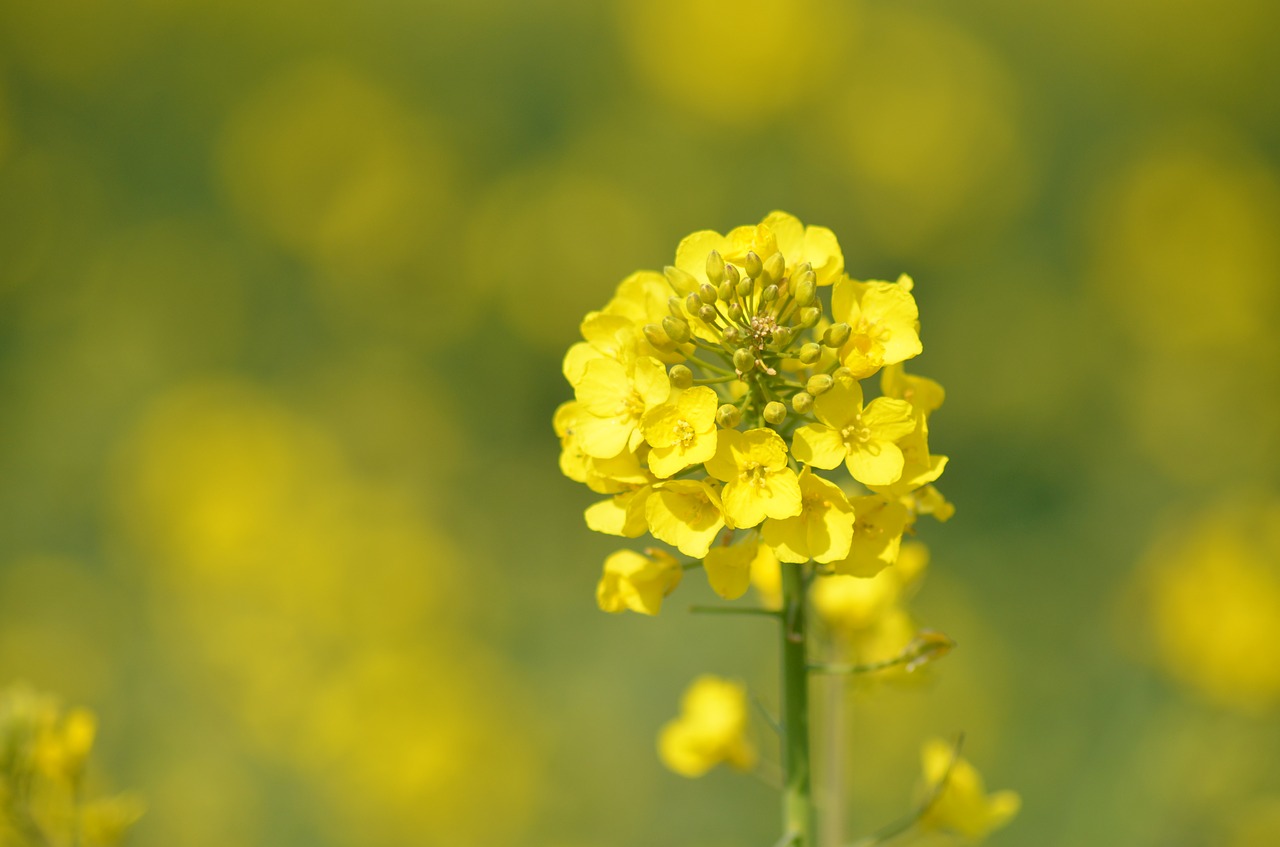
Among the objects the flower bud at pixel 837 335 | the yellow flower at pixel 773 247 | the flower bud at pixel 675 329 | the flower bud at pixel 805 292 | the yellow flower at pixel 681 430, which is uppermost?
the yellow flower at pixel 773 247

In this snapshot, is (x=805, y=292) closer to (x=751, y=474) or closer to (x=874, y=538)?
(x=751, y=474)

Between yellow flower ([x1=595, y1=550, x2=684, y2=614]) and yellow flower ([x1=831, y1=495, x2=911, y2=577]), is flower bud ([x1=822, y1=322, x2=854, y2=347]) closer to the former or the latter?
yellow flower ([x1=831, y1=495, x2=911, y2=577])

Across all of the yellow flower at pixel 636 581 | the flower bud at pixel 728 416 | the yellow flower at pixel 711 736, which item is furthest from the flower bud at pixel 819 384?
the yellow flower at pixel 711 736

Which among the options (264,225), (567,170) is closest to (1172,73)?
(567,170)

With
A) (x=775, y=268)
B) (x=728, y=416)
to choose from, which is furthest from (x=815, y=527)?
(x=775, y=268)

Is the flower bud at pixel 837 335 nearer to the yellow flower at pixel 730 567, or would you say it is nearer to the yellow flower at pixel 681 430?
the yellow flower at pixel 681 430

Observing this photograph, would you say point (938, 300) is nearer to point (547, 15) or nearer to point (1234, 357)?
point (1234, 357)
